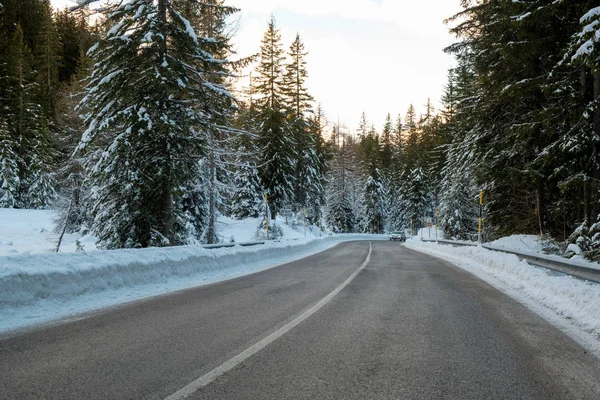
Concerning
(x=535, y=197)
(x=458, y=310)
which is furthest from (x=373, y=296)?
(x=535, y=197)

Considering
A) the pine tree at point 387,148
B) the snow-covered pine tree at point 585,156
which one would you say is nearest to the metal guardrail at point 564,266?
the snow-covered pine tree at point 585,156

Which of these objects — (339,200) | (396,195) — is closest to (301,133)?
(339,200)

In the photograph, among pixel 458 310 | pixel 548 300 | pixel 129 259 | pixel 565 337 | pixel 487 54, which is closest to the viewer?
pixel 565 337

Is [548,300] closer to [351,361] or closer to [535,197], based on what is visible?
[351,361]

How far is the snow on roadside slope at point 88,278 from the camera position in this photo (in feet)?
19.0

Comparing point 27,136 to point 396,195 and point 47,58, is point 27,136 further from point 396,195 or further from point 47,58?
point 396,195

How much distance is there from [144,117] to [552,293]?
12.7m

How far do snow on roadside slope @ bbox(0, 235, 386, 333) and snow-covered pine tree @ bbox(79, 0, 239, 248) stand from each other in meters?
3.84

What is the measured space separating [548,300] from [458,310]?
2369 mm

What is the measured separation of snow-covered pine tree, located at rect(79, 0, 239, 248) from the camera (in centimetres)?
1340

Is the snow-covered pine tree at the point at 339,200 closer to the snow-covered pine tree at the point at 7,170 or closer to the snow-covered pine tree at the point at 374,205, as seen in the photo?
the snow-covered pine tree at the point at 374,205

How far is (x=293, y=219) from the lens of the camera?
151 ft

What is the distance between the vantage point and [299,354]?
4156 millimetres

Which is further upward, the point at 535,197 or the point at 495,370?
the point at 535,197
